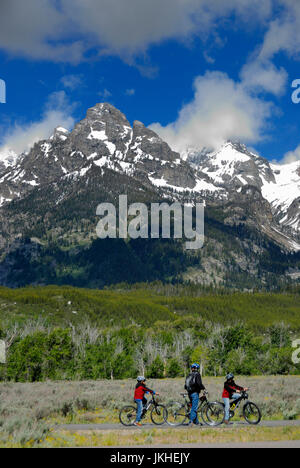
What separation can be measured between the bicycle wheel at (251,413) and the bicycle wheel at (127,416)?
6017 millimetres

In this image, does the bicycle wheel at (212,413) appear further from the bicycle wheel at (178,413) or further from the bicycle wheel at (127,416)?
the bicycle wheel at (127,416)

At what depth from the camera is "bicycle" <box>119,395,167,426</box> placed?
24.4m

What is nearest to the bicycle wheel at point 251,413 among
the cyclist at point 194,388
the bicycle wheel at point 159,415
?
the cyclist at point 194,388

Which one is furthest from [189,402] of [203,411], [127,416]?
[127,416]

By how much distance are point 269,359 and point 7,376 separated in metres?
54.1

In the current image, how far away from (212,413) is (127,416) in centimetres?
460

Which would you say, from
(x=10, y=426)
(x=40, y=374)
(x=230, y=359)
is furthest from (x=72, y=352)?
(x=10, y=426)

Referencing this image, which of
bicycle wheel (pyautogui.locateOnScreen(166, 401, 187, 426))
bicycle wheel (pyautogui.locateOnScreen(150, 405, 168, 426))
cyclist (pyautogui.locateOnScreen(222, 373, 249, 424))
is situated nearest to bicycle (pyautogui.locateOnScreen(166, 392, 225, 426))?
bicycle wheel (pyautogui.locateOnScreen(166, 401, 187, 426))

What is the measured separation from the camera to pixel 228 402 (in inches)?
942

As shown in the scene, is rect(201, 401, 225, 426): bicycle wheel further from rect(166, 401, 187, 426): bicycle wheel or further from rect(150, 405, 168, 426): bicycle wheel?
rect(150, 405, 168, 426): bicycle wheel

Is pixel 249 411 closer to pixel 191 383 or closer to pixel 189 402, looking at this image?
pixel 189 402

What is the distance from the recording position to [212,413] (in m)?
24.2

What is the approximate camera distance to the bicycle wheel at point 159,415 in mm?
24469
